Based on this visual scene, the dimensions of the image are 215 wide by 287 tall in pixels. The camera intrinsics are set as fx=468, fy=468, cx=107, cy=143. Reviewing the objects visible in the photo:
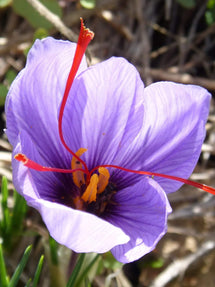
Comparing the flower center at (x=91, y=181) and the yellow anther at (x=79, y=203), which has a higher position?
the flower center at (x=91, y=181)

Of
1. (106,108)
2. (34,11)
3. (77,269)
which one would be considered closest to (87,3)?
(34,11)

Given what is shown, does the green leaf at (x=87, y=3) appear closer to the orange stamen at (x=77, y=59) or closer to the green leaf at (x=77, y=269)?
the orange stamen at (x=77, y=59)

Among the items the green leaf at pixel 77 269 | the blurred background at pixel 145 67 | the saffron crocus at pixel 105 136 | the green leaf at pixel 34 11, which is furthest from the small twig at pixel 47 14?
the green leaf at pixel 77 269

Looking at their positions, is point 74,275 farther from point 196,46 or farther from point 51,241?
point 196,46

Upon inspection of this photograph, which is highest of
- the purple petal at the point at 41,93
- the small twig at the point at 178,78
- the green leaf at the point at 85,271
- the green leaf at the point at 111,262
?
the purple petal at the point at 41,93

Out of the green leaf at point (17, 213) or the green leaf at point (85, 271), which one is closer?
the green leaf at point (85, 271)

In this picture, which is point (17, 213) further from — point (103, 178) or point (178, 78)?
point (178, 78)

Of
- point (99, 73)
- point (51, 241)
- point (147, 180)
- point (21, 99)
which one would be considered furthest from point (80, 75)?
point (51, 241)
